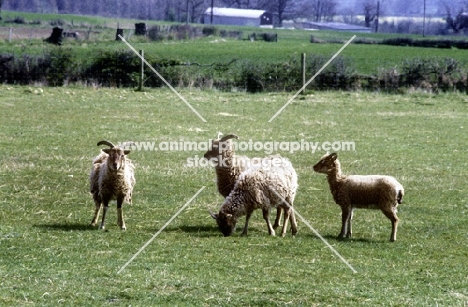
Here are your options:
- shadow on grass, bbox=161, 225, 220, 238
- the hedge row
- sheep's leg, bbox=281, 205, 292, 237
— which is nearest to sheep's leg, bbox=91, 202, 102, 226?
shadow on grass, bbox=161, 225, 220, 238

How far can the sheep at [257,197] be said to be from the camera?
12.1 m

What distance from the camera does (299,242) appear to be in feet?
38.5

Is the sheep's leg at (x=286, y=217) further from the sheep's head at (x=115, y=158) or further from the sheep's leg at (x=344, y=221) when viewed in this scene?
the sheep's head at (x=115, y=158)

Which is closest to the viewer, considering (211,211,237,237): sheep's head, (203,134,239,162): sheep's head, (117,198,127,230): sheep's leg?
(211,211,237,237): sheep's head

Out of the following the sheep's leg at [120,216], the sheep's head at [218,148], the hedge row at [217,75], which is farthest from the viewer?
the hedge row at [217,75]

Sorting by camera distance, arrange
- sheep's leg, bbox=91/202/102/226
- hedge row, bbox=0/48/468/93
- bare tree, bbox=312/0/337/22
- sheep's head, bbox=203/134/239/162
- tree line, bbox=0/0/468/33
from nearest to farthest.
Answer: sheep's leg, bbox=91/202/102/226 → sheep's head, bbox=203/134/239/162 → hedge row, bbox=0/48/468/93 → tree line, bbox=0/0/468/33 → bare tree, bbox=312/0/337/22

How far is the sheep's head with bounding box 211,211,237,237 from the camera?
12070 mm

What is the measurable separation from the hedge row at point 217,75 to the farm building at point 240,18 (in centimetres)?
10610

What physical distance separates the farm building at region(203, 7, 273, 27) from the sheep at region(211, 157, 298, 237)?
5194 inches

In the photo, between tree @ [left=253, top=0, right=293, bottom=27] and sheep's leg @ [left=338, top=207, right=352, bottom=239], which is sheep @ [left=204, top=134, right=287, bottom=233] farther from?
tree @ [left=253, top=0, right=293, bottom=27]

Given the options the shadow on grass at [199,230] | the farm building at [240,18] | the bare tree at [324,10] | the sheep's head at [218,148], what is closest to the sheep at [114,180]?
the shadow on grass at [199,230]

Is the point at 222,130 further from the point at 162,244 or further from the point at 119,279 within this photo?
the point at 119,279

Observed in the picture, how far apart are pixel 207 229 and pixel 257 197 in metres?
1.06

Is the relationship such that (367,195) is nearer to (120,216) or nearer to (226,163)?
(226,163)
